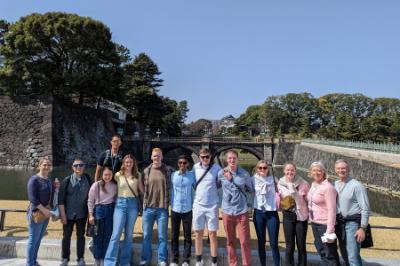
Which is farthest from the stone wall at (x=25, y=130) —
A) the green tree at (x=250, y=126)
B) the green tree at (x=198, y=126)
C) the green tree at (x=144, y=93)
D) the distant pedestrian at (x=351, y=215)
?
the green tree at (x=198, y=126)

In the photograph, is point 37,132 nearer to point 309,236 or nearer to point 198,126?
point 309,236

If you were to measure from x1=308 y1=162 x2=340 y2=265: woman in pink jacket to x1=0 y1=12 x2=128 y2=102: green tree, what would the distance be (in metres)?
25.8

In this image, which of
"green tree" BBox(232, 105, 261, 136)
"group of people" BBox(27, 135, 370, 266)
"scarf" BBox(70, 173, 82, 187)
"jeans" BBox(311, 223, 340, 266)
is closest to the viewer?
"jeans" BBox(311, 223, 340, 266)

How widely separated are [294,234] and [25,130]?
87.2 ft

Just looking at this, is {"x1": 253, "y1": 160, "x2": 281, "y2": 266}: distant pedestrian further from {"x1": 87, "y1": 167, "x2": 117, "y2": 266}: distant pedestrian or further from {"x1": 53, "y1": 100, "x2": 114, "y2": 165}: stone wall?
{"x1": 53, "y1": 100, "x2": 114, "y2": 165}: stone wall

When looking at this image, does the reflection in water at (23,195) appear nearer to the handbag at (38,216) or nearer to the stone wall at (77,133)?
the stone wall at (77,133)

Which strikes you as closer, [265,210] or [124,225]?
[265,210]

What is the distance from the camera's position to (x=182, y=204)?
4.22 meters

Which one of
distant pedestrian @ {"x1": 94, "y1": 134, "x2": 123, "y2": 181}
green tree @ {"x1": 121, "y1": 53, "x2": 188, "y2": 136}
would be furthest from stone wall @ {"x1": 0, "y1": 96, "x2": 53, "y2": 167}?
distant pedestrian @ {"x1": 94, "y1": 134, "x2": 123, "y2": 181}

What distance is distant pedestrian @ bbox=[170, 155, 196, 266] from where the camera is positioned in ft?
13.8

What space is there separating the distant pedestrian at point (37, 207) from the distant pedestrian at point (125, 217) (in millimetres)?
899

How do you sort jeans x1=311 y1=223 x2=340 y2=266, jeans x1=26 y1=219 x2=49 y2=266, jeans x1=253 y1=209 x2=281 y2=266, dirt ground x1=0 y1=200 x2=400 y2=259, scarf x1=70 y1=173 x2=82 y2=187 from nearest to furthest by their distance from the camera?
jeans x1=311 y1=223 x2=340 y2=266
jeans x1=253 y1=209 x2=281 y2=266
jeans x1=26 y1=219 x2=49 y2=266
scarf x1=70 y1=173 x2=82 y2=187
dirt ground x1=0 y1=200 x2=400 y2=259

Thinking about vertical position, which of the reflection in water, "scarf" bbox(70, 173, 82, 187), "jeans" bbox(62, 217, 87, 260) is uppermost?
"scarf" bbox(70, 173, 82, 187)

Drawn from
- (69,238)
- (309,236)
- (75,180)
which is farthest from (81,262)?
(309,236)
